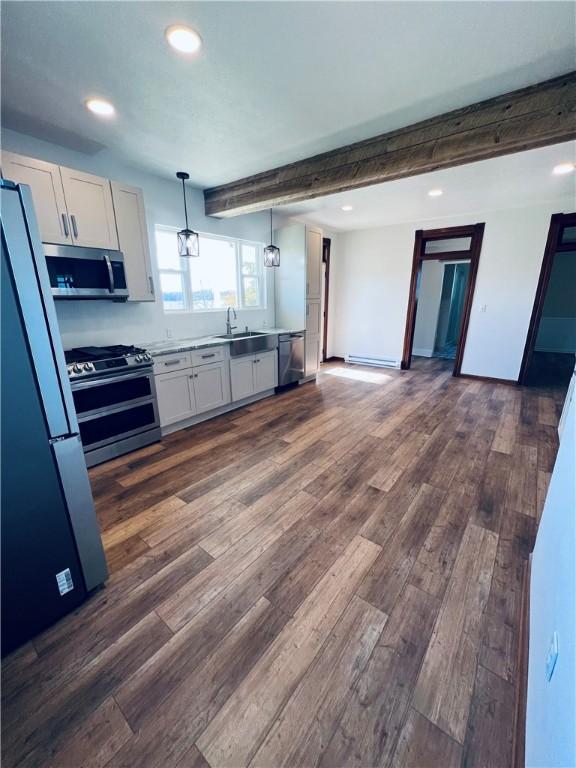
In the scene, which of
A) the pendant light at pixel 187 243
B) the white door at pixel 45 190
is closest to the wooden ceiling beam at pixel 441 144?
the pendant light at pixel 187 243

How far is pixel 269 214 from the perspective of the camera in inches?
186

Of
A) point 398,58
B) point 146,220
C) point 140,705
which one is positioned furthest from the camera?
point 146,220

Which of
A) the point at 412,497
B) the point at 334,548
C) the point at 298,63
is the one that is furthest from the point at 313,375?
the point at 298,63

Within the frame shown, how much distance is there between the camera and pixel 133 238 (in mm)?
2916

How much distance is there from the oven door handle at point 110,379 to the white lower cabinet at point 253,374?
1.12 meters

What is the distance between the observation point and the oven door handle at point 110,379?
2.48 m

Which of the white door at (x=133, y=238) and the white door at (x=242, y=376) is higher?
the white door at (x=133, y=238)

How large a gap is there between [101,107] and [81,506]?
8.61 feet

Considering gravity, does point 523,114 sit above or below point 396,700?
above

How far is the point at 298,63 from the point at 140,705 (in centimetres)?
317

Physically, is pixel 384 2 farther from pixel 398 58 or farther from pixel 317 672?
pixel 317 672

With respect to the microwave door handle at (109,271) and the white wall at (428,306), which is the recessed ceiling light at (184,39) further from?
the white wall at (428,306)

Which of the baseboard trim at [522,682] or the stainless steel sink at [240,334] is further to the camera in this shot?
the stainless steel sink at [240,334]

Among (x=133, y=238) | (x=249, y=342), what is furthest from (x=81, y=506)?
(x=249, y=342)
